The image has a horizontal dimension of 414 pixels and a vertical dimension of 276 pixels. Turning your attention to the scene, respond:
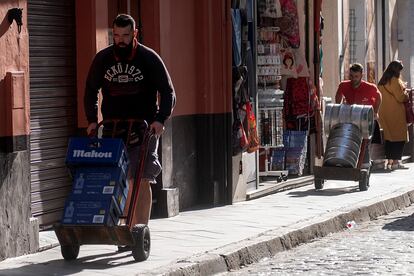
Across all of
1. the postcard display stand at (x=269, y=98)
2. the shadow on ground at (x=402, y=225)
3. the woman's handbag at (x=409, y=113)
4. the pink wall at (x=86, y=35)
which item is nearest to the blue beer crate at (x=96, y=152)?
the pink wall at (x=86, y=35)

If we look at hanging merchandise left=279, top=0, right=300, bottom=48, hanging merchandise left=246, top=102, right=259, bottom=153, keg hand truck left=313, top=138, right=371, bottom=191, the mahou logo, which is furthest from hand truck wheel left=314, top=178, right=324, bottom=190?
the mahou logo

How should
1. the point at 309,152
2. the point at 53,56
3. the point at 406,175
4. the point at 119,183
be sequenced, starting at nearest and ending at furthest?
the point at 119,183 < the point at 53,56 < the point at 309,152 < the point at 406,175

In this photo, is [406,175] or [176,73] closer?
[176,73]

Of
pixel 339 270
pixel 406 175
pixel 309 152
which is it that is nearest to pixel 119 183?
pixel 339 270

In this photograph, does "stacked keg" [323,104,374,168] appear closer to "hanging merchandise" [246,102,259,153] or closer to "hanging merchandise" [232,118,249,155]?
"hanging merchandise" [246,102,259,153]

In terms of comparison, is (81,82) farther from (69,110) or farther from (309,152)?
(309,152)

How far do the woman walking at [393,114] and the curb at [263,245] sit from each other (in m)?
5.70

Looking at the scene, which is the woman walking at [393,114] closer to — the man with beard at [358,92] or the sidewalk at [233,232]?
the man with beard at [358,92]

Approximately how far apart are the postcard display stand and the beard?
19.7 feet

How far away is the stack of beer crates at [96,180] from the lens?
354 inches

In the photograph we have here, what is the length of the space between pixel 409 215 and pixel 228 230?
3289 mm

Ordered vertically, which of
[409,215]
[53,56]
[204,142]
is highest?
[53,56]

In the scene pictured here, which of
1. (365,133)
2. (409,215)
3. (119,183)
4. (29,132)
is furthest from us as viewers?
(365,133)

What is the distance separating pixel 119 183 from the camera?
9047 mm
